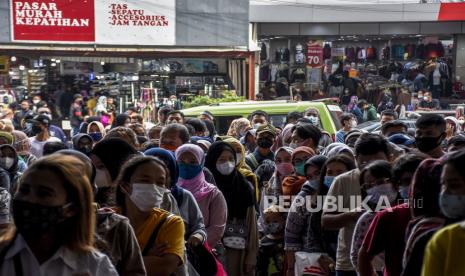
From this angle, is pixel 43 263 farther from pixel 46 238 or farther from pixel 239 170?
pixel 239 170

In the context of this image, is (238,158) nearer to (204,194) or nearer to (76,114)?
(204,194)

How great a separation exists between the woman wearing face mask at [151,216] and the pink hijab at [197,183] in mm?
2241

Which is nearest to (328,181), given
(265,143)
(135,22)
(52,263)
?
(52,263)

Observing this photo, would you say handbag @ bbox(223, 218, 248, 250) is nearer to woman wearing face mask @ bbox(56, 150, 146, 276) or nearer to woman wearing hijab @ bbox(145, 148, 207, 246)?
woman wearing hijab @ bbox(145, 148, 207, 246)

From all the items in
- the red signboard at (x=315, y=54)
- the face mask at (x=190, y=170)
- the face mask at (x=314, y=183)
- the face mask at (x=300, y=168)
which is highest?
the red signboard at (x=315, y=54)

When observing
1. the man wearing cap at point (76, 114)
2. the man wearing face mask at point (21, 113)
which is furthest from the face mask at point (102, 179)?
the man wearing cap at point (76, 114)

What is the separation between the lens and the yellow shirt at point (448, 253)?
3.92 m

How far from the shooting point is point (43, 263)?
3938 mm

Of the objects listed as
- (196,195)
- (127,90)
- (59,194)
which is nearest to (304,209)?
(196,195)

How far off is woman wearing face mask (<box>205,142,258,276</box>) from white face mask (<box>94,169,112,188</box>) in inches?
103

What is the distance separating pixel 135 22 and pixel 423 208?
75.9ft

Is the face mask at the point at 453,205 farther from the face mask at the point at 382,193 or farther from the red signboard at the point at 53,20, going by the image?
the red signboard at the point at 53,20

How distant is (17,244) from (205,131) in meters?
9.91

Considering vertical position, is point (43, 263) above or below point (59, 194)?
below
